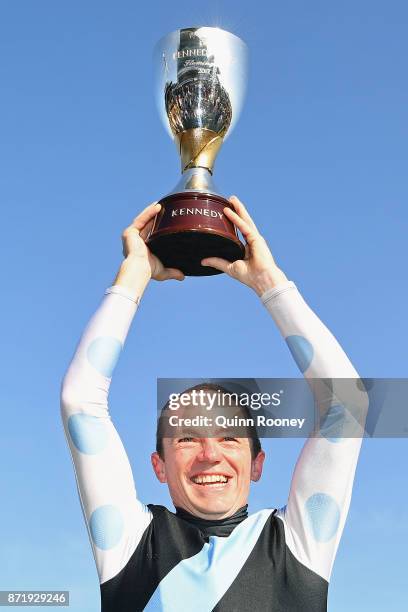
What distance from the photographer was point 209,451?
171 inches

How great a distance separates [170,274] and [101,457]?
1.48 m

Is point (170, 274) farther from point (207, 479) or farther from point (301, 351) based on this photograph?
point (207, 479)

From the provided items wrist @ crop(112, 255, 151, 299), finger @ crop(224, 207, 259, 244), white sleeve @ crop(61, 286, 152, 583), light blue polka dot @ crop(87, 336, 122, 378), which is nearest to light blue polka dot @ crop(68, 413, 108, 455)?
white sleeve @ crop(61, 286, 152, 583)

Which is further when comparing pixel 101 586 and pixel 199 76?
pixel 199 76

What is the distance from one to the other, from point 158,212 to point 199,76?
1.36 m

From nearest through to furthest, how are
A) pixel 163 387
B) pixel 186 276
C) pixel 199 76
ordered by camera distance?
1. pixel 163 387
2. pixel 186 276
3. pixel 199 76

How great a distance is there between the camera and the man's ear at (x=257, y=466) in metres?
4.59

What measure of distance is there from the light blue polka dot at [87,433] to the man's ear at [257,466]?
883mm

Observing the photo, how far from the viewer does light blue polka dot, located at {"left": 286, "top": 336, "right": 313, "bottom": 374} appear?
4.35 metres

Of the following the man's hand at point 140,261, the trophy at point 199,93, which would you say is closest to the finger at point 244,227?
the trophy at point 199,93

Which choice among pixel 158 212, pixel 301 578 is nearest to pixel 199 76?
pixel 158 212

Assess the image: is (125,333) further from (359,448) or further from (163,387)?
(359,448)

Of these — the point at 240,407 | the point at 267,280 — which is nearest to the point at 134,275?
the point at 267,280

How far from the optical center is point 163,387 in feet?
16.4
